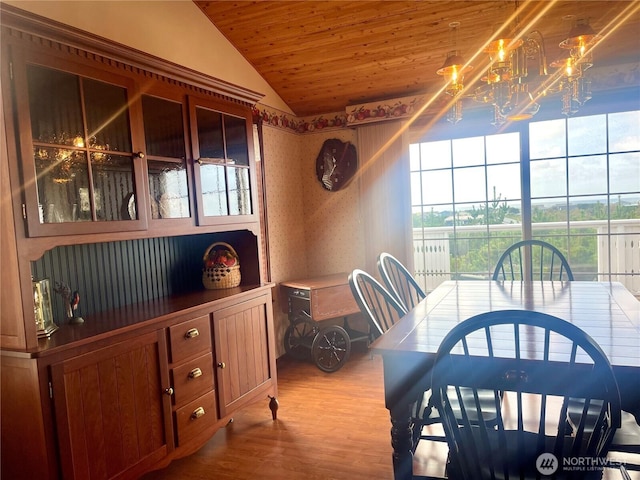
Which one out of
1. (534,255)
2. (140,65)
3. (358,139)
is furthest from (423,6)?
(534,255)

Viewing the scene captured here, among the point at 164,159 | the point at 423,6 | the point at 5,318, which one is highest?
the point at 423,6

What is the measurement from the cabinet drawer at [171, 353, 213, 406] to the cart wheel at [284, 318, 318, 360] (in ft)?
5.09

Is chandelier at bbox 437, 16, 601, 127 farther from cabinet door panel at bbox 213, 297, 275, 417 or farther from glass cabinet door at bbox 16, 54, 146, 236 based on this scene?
cabinet door panel at bbox 213, 297, 275, 417

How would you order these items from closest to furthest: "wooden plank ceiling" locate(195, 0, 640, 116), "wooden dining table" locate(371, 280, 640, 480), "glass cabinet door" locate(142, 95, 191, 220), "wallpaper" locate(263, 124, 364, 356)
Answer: "wooden dining table" locate(371, 280, 640, 480)
"glass cabinet door" locate(142, 95, 191, 220)
"wooden plank ceiling" locate(195, 0, 640, 116)
"wallpaper" locate(263, 124, 364, 356)

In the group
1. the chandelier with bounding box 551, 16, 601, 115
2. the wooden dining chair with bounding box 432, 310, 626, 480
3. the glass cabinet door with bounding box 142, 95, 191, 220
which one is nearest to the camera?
the wooden dining chair with bounding box 432, 310, 626, 480

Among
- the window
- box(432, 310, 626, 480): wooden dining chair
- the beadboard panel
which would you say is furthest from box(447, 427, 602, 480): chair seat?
the window

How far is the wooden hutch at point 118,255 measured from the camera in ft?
5.28

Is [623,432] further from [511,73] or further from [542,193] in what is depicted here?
[542,193]

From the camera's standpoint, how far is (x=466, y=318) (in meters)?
1.93

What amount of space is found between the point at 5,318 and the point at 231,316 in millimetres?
1088

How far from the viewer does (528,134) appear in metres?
3.68

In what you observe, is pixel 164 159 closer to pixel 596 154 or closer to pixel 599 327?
pixel 599 327

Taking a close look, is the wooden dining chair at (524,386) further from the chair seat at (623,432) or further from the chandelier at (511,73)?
the chandelier at (511,73)

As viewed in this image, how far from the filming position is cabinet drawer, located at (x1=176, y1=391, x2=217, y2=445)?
7.07ft
